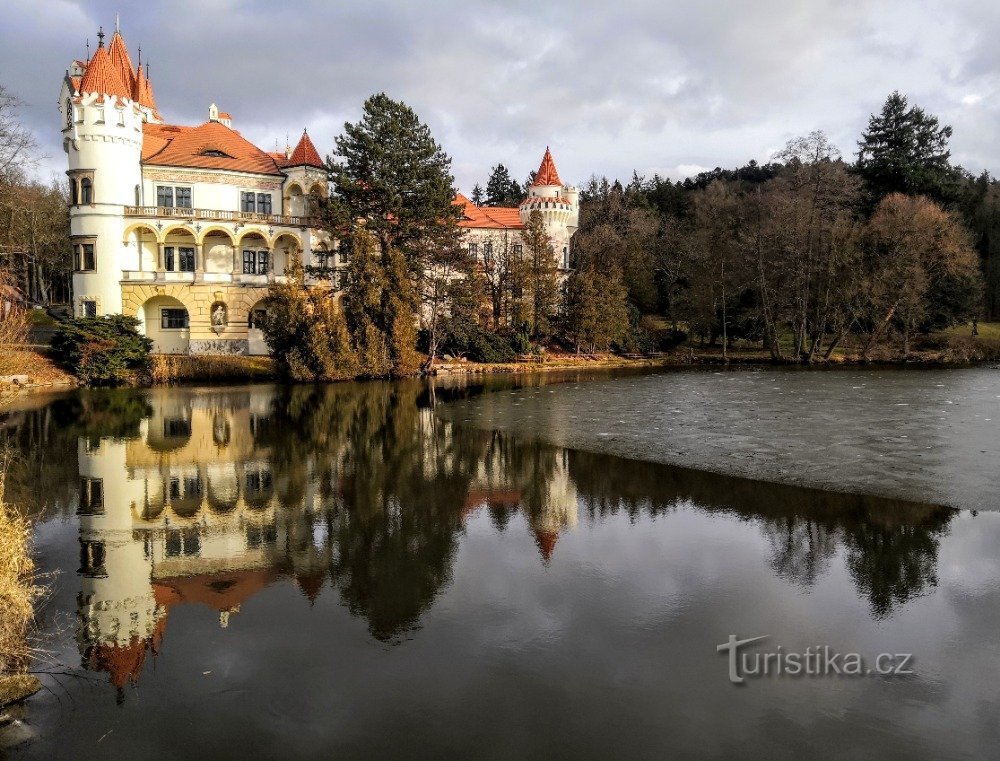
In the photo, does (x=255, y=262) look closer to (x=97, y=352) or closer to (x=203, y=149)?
(x=203, y=149)

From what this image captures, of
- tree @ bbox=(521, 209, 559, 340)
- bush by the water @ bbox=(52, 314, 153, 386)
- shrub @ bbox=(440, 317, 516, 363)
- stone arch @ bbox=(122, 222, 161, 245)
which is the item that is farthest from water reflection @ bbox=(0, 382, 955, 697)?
tree @ bbox=(521, 209, 559, 340)

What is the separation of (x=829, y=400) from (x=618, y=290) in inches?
1092

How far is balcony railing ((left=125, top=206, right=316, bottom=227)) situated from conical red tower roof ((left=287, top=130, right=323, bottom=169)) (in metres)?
3.69

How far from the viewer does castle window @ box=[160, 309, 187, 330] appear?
1684 inches

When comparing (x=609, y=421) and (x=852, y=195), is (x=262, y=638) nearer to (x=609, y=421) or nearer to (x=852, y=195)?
(x=609, y=421)

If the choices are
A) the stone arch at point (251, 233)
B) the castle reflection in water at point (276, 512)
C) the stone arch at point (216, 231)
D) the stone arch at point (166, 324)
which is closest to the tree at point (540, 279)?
the stone arch at point (251, 233)

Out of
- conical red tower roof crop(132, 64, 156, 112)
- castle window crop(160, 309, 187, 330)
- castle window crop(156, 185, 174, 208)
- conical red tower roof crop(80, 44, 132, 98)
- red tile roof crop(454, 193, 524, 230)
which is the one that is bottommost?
castle window crop(160, 309, 187, 330)

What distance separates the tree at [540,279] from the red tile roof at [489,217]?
855 centimetres

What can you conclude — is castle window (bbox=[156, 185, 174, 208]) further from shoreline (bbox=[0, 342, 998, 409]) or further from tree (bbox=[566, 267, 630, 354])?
tree (bbox=[566, 267, 630, 354])

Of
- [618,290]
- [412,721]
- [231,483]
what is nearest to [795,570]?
[412,721]

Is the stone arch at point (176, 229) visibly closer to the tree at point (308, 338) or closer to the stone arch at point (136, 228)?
the stone arch at point (136, 228)

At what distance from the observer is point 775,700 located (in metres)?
6.06

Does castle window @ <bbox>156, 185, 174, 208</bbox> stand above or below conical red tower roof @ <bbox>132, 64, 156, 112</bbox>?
below

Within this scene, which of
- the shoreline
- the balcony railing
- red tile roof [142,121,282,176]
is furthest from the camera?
red tile roof [142,121,282,176]
